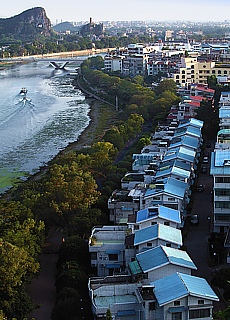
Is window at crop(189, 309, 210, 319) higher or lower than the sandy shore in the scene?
higher

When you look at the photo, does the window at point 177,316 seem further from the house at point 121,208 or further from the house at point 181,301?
the house at point 121,208

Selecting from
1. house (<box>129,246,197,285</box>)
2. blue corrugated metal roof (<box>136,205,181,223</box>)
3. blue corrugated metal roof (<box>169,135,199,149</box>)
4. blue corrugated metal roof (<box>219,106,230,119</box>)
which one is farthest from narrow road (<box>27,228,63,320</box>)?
blue corrugated metal roof (<box>219,106,230,119</box>)

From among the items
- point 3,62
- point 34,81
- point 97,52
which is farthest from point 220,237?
point 97,52

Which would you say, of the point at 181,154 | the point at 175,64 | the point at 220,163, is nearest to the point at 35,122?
the point at 175,64

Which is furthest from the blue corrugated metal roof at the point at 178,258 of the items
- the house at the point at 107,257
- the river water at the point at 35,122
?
the river water at the point at 35,122

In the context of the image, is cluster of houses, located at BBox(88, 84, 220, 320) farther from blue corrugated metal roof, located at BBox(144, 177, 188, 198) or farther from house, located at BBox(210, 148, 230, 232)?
house, located at BBox(210, 148, 230, 232)

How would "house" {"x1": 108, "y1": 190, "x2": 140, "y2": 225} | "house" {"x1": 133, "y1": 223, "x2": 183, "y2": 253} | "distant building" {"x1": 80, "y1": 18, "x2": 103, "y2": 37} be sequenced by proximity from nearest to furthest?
"house" {"x1": 133, "y1": 223, "x2": 183, "y2": 253}
"house" {"x1": 108, "y1": 190, "x2": 140, "y2": 225}
"distant building" {"x1": 80, "y1": 18, "x2": 103, "y2": 37}

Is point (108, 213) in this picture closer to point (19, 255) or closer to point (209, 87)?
point (19, 255)

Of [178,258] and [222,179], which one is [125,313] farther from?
[222,179]
